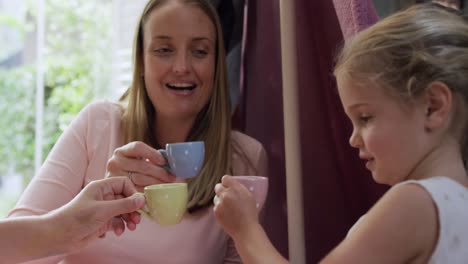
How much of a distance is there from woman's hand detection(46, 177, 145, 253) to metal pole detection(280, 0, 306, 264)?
252mm

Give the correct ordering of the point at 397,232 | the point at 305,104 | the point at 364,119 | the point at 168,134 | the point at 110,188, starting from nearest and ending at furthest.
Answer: the point at 397,232, the point at 364,119, the point at 110,188, the point at 305,104, the point at 168,134

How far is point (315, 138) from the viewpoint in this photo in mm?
1335

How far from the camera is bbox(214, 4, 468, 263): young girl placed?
855mm

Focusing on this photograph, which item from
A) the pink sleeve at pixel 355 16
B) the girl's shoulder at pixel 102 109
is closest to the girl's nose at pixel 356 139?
the pink sleeve at pixel 355 16

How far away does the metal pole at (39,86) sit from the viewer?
287 cm

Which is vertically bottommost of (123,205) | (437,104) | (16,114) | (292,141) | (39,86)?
(16,114)

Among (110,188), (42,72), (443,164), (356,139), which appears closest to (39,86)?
(42,72)

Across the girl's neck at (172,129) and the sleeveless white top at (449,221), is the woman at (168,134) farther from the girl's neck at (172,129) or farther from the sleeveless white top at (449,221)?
the sleeveless white top at (449,221)

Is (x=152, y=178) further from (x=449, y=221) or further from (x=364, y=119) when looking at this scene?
(x=449, y=221)

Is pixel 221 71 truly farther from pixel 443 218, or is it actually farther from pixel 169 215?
pixel 443 218

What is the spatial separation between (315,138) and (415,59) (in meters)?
0.44

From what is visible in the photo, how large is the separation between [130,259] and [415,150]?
26.7 inches

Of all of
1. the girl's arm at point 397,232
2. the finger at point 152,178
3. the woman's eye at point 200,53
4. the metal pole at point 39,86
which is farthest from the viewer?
the metal pole at point 39,86

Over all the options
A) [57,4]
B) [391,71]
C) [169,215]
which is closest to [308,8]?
[391,71]
